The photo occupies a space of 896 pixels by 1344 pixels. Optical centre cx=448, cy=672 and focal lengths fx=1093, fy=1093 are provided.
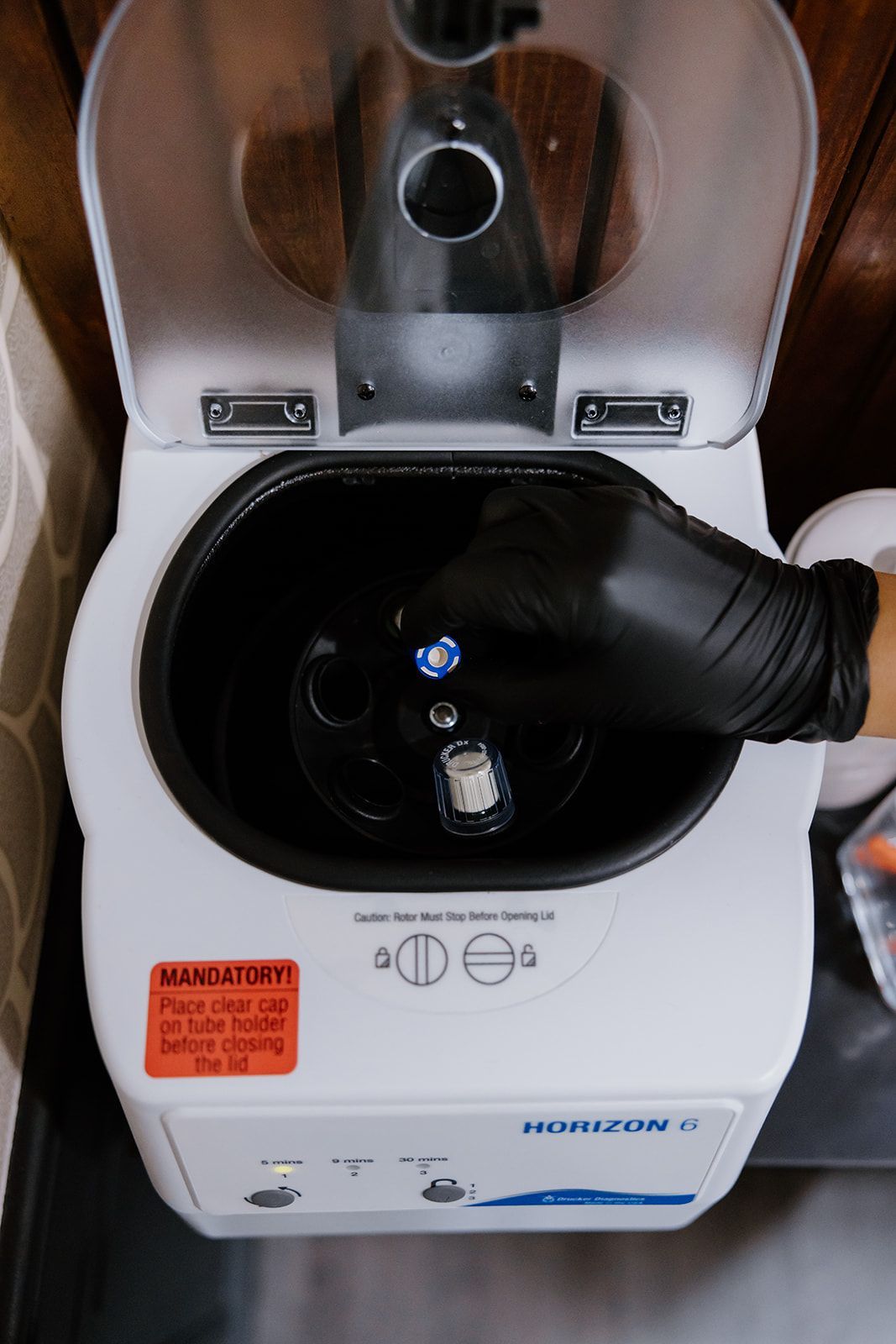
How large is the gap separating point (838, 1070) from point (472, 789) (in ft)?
1.68

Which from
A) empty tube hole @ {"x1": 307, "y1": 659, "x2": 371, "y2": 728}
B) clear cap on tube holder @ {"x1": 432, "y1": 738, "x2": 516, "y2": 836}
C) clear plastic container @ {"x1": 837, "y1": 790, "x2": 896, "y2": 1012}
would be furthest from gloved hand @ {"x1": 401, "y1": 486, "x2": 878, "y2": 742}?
clear plastic container @ {"x1": 837, "y1": 790, "x2": 896, "y2": 1012}

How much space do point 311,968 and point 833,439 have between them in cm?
84

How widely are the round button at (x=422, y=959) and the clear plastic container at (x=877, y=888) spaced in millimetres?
549

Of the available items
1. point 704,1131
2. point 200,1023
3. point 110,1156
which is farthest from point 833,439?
point 110,1156

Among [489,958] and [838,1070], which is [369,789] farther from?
[838,1070]

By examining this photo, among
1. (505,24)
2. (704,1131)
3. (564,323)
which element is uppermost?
(505,24)

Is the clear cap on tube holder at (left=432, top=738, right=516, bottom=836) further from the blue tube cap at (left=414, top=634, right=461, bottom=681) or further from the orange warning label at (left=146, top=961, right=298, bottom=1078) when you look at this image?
the orange warning label at (left=146, top=961, right=298, bottom=1078)

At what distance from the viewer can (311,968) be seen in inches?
26.7

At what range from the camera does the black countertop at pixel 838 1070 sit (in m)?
1.00

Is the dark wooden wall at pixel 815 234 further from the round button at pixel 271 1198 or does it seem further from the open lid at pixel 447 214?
the round button at pixel 271 1198

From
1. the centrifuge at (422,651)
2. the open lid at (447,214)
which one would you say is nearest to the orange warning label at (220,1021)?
the centrifuge at (422,651)

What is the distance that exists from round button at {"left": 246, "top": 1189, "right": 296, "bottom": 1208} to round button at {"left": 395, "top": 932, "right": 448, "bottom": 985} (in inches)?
8.5

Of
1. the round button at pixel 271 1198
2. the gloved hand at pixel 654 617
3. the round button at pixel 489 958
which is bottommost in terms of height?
the round button at pixel 271 1198

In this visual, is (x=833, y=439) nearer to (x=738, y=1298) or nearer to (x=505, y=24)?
(x=505, y=24)
